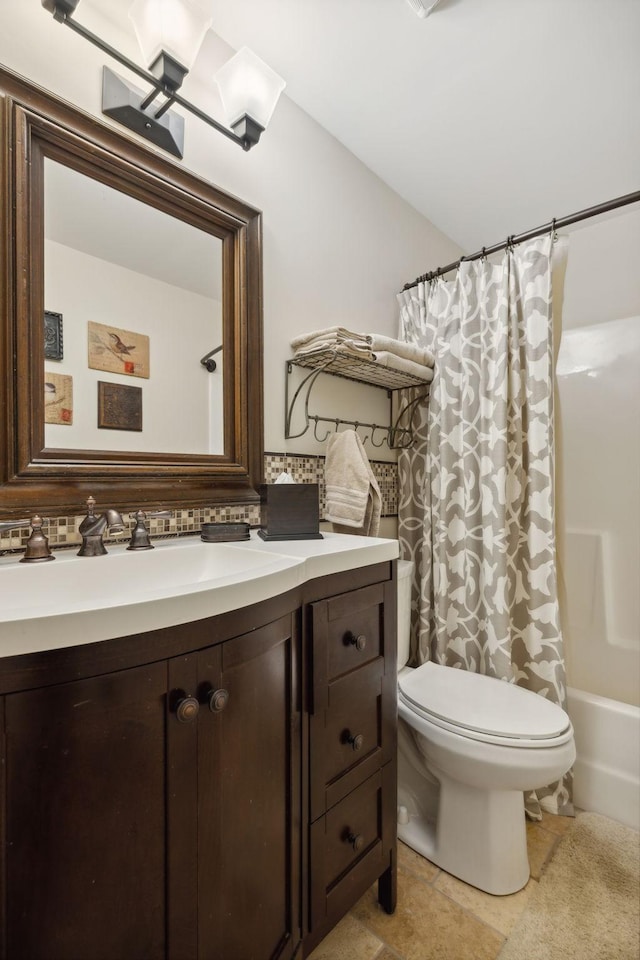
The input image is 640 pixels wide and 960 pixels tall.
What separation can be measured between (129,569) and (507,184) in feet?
7.03

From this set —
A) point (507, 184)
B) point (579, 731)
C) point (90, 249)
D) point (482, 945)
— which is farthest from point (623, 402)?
point (90, 249)

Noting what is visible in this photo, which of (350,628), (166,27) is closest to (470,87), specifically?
(166,27)

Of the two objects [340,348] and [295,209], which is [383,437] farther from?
[295,209]

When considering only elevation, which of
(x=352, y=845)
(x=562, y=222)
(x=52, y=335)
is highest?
(x=562, y=222)

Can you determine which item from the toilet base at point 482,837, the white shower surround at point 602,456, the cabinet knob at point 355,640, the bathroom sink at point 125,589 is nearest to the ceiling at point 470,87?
the white shower surround at point 602,456

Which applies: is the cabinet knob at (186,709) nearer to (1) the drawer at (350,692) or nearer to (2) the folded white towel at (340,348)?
(1) the drawer at (350,692)

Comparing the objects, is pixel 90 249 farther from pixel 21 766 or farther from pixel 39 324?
pixel 21 766

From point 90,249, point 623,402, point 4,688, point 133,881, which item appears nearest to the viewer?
point 4,688

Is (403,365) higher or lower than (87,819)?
higher

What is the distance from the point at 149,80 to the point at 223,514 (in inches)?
42.5

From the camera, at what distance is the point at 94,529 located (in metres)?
0.98

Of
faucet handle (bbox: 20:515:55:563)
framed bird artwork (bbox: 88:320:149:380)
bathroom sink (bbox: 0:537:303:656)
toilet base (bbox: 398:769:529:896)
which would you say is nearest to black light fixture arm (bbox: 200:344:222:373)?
framed bird artwork (bbox: 88:320:149:380)

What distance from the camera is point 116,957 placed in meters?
0.62

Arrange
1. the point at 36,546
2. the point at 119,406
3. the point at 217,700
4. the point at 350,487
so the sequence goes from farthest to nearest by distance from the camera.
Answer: the point at 350,487
the point at 119,406
the point at 36,546
the point at 217,700
